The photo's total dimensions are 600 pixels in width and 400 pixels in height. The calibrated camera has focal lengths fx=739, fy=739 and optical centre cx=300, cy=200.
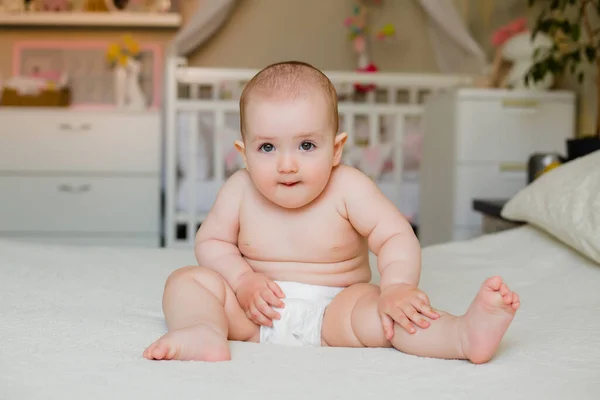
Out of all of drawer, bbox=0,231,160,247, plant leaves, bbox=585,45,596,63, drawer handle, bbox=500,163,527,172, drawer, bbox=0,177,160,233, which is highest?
plant leaves, bbox=585,45,596,63

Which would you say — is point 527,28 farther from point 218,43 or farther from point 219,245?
point 219,245

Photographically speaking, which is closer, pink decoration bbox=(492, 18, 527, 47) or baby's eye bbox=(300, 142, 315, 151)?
baby's eye bbox=(300, 142, 315, 151)

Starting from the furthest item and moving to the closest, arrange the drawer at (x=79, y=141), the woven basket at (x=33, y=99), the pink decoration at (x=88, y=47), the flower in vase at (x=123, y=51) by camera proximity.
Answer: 1. the pink decoration at (x=88, y=47)
2. the flower in vase at (x=123, y=51)
3. the woven basket at (x=33, y=99)
4. the drawer at (x=79, y=141)

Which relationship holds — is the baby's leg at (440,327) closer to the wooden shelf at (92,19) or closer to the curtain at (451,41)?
the curtain at (451,41)

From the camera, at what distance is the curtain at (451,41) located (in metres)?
3.34

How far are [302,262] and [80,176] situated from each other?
8.33 ft

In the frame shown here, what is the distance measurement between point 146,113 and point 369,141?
1.02 meters

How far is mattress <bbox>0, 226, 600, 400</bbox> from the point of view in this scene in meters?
0.67

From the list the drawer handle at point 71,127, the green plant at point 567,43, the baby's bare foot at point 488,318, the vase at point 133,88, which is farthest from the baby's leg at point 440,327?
the vase at point 133,88

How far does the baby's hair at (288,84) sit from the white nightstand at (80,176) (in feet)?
8.11

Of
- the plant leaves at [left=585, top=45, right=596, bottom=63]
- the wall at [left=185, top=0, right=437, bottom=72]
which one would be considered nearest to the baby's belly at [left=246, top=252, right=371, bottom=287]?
the plant leaves at [left=585, top=45, right=596, bottom=63]

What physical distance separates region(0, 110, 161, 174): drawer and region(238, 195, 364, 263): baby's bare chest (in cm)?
241

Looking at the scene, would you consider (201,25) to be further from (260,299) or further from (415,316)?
(415,316)

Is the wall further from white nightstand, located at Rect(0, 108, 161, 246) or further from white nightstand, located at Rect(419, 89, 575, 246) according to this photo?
white nightstand, located at Rect(419, 89, 575, 246)
